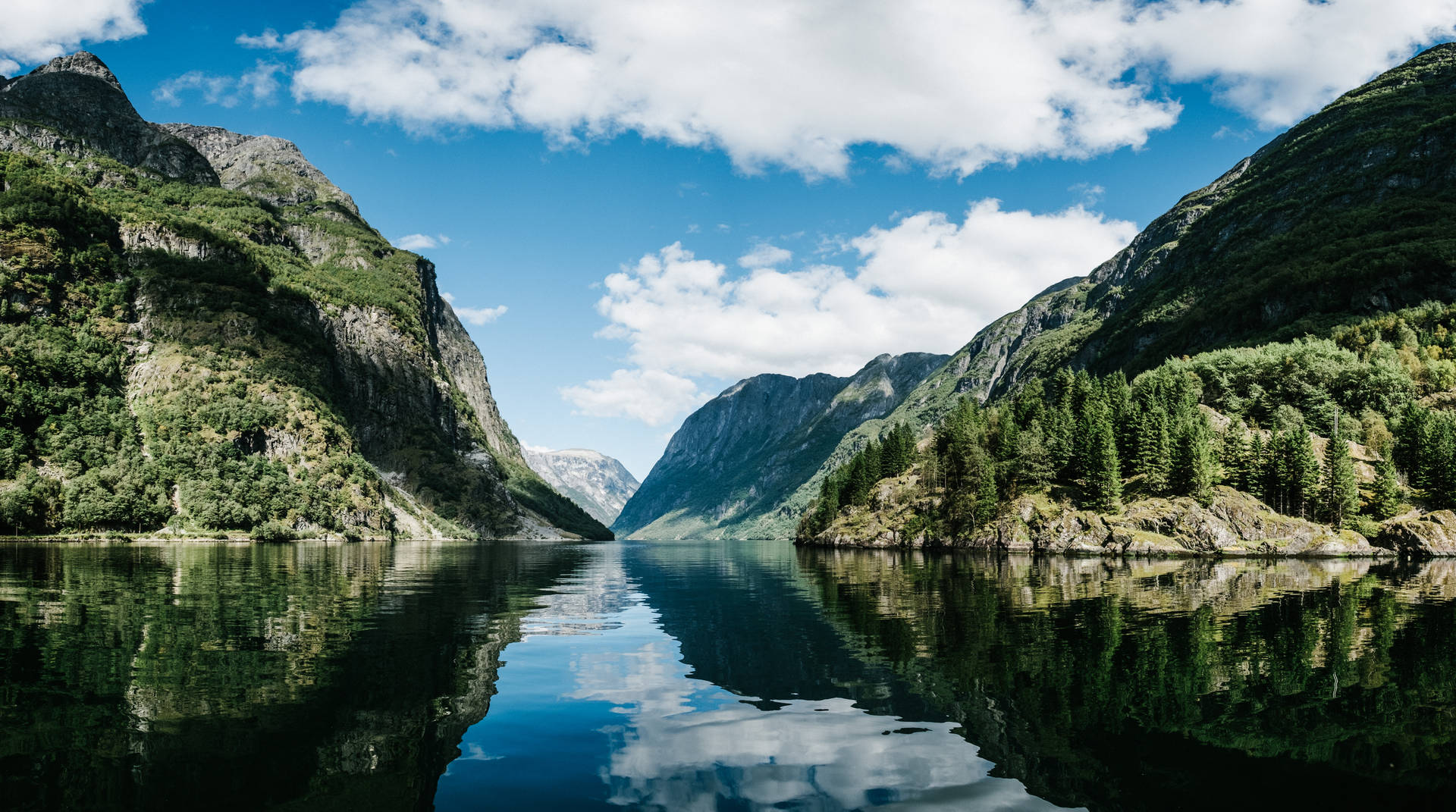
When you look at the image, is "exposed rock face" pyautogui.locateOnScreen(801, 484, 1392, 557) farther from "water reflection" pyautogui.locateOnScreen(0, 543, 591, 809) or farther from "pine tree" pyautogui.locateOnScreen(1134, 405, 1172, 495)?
"water reflection" pyautogui.locateOnScreen(0, 543, 591, 809)

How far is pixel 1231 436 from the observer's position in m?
128

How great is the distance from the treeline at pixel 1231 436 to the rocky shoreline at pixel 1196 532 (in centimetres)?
346

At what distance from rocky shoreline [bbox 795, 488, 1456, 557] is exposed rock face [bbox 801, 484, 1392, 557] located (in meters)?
0.11

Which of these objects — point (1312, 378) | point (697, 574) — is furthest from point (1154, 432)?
point (697, 574)

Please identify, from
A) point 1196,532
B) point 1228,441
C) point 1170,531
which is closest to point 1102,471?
point 1170,531

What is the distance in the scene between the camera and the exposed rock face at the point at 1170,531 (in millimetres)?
106125

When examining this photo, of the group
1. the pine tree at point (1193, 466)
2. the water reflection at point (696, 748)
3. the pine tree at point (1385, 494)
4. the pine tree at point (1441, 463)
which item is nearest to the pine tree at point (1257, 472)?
the pine tree at point (1193, 466)

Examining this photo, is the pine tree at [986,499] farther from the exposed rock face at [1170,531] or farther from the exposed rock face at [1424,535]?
the exposed rock face at [1424,535]

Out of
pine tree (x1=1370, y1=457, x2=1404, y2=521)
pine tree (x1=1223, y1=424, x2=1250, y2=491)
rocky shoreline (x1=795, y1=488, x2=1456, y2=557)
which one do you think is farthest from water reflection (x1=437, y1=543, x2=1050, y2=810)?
pine tree (x1=1370, y1=457, x2=1404, y2=521)

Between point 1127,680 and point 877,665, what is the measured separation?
8015 mm

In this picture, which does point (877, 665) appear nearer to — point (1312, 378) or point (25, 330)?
point (1312, 378)

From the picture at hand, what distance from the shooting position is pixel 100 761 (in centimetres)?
1499

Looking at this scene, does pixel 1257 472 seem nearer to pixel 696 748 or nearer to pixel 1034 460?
pixel 1034 460

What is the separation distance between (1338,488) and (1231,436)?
2045 centimetres
